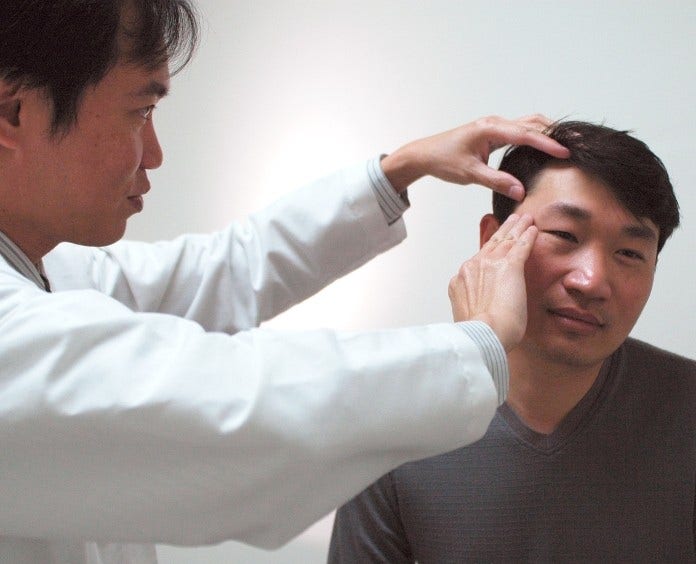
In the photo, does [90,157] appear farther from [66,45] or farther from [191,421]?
[191,421]

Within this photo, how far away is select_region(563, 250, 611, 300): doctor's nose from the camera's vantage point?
1.26 meters

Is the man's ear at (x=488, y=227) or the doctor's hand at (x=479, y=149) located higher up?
the doctor's hand at (x=479, y=149)

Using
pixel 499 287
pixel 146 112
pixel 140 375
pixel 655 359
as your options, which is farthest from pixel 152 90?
pixel 655 359

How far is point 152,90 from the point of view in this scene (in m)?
1.12

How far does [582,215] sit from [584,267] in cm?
8

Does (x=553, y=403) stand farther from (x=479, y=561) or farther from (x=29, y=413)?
(x=29, y=413)

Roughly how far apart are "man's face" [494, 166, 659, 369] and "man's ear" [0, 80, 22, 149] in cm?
72

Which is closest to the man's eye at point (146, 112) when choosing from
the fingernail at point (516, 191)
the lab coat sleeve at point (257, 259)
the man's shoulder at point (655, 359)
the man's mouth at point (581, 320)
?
the lab coat sleeve at point (257, 259)

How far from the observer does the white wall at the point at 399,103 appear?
1719 millimetres

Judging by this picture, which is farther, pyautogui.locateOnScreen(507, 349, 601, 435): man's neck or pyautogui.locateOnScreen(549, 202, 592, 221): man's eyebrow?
pyautogui.locateOnScreen(507, 349, 601, 435): man's neck

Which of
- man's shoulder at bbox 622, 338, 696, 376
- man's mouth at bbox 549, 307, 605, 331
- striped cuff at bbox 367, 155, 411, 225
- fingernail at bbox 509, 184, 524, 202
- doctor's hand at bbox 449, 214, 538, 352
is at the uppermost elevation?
fingernail at bbox 509, 184, 524, 202

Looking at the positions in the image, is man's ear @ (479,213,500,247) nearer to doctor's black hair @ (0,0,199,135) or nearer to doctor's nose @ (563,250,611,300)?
doctor's nose @ (563,250,611,300)

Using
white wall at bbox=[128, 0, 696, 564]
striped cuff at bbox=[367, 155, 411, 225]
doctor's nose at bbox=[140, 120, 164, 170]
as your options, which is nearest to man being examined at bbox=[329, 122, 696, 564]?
striped cuff at bbox=[367, 155, 411, 225]

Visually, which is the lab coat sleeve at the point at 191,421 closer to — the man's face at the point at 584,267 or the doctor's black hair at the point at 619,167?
the man's face at the point at 584,267
